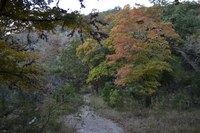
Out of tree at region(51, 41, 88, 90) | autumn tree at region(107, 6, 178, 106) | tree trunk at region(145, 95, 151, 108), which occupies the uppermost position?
autumn tree at region(107, 6, 178, 106)

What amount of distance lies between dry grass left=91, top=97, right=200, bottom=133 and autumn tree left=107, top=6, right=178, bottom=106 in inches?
56.1

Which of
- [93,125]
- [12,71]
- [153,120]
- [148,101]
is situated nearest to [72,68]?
[148,101]

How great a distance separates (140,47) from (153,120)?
4.10 metres

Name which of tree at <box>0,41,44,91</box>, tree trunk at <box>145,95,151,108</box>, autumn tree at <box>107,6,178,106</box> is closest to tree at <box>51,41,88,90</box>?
tree trunk at <box>145,95,151,108</box>

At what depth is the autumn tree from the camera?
711 inches

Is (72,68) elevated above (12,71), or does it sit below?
below

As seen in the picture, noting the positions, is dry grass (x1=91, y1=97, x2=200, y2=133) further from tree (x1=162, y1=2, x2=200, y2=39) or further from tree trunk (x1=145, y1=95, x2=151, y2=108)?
tree (x1=162, y1=2, x2=200, y2=39)

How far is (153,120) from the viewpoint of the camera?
623 inches

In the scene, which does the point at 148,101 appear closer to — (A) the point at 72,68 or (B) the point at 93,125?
(B) the point at 93,125

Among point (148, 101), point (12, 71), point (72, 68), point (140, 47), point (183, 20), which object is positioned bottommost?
point (148, 101)

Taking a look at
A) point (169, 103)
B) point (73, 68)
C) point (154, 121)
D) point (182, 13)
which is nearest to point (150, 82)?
point (169, 103)

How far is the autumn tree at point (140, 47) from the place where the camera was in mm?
18062

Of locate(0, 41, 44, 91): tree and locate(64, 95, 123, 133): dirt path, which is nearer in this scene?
locate(0, 41, 44, 91): tree

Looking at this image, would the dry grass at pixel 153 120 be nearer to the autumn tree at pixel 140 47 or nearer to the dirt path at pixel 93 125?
the dirt path at pixel 93 125
